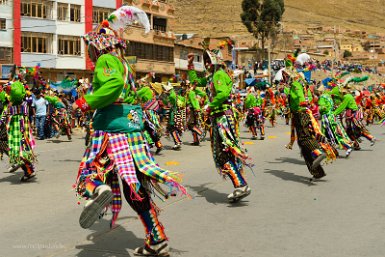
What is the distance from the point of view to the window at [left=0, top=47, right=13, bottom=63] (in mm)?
37812

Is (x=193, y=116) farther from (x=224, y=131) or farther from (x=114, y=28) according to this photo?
(x=114, y=28)

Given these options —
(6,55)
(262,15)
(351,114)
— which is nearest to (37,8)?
(6,55)

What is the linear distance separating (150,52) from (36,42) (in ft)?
40.6

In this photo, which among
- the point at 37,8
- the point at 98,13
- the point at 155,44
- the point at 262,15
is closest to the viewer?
the point at 37,8

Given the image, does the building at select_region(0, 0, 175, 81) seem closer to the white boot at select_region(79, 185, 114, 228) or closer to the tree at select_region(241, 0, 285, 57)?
the white boot at select_region(79, 185, 114, 228)

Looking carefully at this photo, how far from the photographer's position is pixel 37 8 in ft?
134

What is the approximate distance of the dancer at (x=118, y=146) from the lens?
508 cm

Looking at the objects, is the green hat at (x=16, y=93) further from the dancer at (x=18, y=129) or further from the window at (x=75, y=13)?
the window at (x=75, y=13)

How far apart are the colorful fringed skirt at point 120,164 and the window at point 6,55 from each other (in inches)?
1370

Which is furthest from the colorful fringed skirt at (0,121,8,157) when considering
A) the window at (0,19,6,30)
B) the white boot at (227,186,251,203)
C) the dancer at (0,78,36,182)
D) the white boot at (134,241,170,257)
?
the window at (0,19,6,30)

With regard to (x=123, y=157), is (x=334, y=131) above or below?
below

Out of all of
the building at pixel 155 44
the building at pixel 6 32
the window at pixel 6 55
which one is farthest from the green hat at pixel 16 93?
the building at pixel 155 44

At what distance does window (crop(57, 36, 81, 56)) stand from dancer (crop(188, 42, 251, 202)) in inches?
1397

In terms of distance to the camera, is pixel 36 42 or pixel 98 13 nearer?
pixel 36 42
